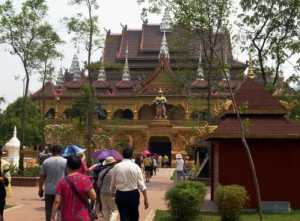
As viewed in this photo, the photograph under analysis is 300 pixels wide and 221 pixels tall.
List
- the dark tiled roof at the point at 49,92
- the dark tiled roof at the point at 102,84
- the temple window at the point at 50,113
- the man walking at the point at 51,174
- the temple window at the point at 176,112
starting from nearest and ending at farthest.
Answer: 1. the man walking at the point at 51,174
2. the temple window at the point at 176,112
3. the dark tiled roof at the point at 102,84
4. the dark tiled roof at the point at 49,92
5. the temple window at the point at 50,113

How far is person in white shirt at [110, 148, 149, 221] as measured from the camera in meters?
10.2

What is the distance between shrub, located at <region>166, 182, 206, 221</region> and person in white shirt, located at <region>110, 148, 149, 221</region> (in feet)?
10.2

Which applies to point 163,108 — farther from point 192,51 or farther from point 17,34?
point 17,34

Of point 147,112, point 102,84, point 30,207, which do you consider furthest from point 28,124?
point 30,207

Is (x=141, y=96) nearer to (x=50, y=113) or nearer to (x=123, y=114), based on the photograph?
(x=123, y=114)

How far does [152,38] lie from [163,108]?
15.8 m

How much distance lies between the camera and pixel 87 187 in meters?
7.43

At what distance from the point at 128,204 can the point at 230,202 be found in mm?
4036

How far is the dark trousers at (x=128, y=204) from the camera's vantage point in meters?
10.2

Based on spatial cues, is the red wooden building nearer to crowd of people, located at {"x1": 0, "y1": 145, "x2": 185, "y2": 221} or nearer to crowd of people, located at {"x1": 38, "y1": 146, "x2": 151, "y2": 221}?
crowd of people, located at {"x1": 38, "y1": 146, "x2": 151, "y2": 221}

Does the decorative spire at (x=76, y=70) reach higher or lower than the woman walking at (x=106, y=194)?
higher

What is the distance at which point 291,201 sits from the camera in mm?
16969

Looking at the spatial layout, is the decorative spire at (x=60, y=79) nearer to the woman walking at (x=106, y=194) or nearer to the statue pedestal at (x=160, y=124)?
the statue pedestal at (x=160, y=124)

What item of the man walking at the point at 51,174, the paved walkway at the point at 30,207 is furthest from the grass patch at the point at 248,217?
the man walking at the point at 51,174
